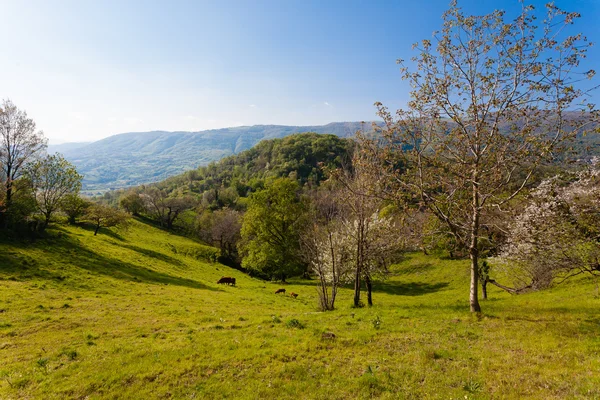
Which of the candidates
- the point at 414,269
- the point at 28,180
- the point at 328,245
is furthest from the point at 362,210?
the point at 28,180

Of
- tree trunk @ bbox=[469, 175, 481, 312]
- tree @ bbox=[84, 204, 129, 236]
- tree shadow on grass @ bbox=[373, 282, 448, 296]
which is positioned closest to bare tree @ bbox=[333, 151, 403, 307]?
tree trunk @ bbox=[469, 175, 481, 312]

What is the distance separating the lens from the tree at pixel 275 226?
1756 inches

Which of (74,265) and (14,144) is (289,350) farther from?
(14,144)

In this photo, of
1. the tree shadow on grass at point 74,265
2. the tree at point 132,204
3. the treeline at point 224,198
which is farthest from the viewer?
the tree at point 132,204

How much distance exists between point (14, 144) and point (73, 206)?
12.3 m

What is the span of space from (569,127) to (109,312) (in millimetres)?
29321

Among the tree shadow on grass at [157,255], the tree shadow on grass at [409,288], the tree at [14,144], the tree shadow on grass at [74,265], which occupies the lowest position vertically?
the tree shadow on grass at [409,288]

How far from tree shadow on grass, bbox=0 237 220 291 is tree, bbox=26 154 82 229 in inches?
192

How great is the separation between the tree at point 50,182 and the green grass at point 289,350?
18891 mm

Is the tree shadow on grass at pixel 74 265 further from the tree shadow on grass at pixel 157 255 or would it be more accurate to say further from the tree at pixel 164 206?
the tree at pixel 164 206

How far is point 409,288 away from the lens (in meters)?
44.6

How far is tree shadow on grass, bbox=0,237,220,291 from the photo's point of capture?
2695 cm

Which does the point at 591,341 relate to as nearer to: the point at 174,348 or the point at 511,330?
the point at 511,330

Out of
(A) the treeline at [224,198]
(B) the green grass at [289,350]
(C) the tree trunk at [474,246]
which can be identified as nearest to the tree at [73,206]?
(B) the green grass at [289,350]
